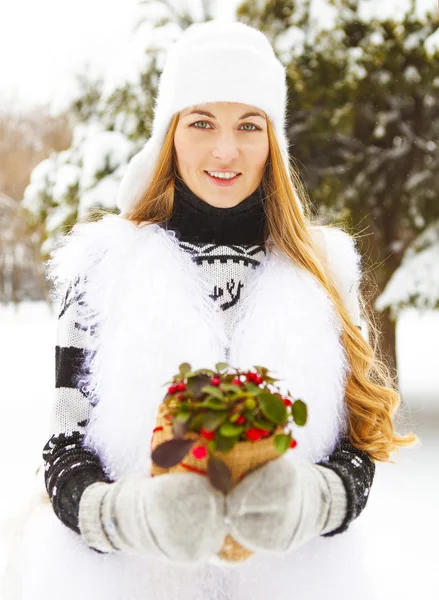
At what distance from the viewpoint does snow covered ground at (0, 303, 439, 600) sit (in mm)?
2646

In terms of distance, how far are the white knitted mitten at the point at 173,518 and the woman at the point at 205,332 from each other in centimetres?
2

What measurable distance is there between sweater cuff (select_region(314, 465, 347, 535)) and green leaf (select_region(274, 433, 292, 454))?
22 cm

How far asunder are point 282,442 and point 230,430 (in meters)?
0.08

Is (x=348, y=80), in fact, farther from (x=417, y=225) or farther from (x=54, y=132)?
(x=54, y=132)

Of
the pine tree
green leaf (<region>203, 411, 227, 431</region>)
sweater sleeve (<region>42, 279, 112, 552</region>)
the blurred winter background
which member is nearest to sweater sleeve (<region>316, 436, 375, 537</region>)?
green leaf (<region>203, 411, 227, 431</region>)

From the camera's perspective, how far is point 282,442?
0.92 metres

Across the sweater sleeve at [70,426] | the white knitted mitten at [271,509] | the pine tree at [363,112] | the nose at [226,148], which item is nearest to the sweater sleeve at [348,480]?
the white knitted mitten at [271,509]

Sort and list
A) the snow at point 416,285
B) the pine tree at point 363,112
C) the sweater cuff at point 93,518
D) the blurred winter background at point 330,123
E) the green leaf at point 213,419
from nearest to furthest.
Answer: the green leaf at point 213,419 < the sweater cuff at point 93,518 < the snow at point 416,285 < the blurred winter background at point 330,123 < the pine tree at point 363,112

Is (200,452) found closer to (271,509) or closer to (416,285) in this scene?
(271,509)

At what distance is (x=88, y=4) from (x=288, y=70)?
8.61 feet

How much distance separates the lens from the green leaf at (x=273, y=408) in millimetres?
916

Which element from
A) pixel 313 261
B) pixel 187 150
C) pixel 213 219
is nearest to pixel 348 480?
pixel 313 261

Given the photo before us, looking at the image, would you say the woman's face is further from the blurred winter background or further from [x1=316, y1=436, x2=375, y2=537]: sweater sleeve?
the blurred winter background

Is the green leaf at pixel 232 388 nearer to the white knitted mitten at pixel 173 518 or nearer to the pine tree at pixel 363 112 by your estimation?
the white knitted mitten at pixel 173 518
